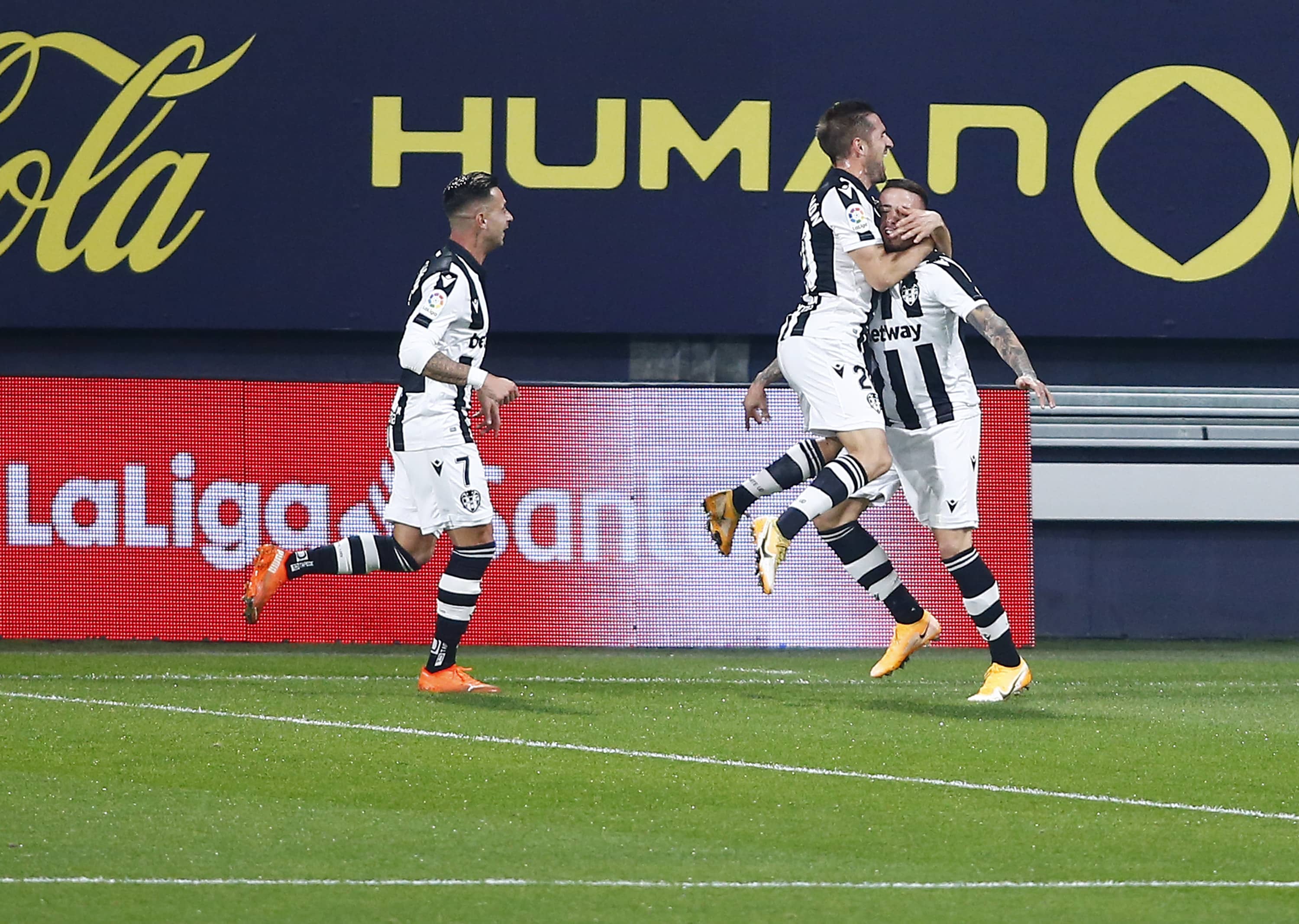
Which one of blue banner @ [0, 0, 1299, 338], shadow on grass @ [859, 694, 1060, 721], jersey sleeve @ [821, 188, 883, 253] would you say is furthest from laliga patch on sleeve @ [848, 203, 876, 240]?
blue banner @ [0, 0, 1299, 338]

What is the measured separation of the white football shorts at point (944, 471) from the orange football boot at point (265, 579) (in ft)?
8.08

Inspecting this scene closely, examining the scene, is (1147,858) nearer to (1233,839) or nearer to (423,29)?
(1233,839)

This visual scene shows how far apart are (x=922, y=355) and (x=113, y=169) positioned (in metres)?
5.90

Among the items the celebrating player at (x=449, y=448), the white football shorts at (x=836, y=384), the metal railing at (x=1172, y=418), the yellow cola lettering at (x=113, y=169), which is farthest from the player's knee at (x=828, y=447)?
the yellow cola lettering at (x=113, y=169)

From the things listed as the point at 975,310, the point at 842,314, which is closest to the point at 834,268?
the point at 842,314

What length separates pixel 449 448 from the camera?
339 inches

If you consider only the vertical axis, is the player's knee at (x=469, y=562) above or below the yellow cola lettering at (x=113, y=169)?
below

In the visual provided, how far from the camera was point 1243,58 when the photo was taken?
41.0ft

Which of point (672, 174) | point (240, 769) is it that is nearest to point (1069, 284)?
point (672, 174)

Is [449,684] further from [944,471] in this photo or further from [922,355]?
[922,355]

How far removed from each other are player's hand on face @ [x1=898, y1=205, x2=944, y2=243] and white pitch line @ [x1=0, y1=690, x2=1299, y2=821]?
2523mm

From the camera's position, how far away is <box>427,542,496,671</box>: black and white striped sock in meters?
8.63

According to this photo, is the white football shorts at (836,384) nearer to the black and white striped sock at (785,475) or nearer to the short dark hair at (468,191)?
the black and white striped sock at (785,475)

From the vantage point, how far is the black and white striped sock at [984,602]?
8430mm
